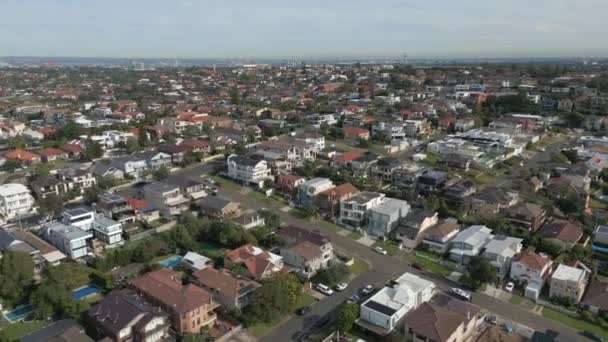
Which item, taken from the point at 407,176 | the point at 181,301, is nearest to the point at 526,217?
the point at 407,176

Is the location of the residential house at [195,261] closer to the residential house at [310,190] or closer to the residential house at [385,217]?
the residential house at [310,190]

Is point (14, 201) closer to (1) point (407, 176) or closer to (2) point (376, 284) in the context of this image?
(2) point (376, 284)

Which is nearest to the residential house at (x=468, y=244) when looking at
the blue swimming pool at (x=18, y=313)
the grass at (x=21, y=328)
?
the grass at (x=21, y=328)

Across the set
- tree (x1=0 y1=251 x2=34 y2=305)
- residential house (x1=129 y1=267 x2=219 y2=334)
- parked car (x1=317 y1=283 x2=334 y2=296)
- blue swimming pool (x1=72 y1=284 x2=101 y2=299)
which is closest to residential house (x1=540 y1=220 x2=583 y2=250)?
parked car (x1=317 y1=283 x2=334 y2=296)

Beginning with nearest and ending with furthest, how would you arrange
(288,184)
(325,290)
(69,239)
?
(325,290) < (69,239) < (288,184)

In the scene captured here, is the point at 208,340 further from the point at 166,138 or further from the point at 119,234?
the point at 166,138

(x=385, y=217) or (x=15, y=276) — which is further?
(x=385, y=217)
